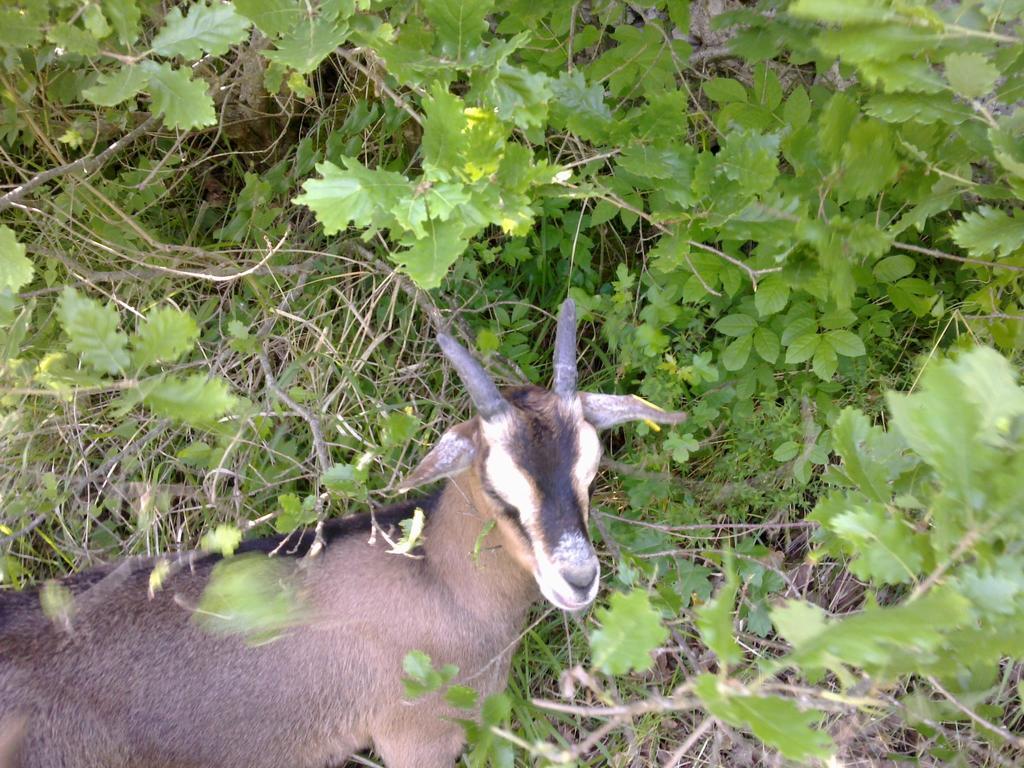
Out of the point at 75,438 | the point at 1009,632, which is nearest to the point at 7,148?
the point at 75,438

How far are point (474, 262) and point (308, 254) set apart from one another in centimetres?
99

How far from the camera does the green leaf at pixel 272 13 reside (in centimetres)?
209

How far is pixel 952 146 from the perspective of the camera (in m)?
2.51

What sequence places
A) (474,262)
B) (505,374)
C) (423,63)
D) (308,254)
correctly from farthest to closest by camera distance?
(308,254), (474,262), (505,374), (423,63)

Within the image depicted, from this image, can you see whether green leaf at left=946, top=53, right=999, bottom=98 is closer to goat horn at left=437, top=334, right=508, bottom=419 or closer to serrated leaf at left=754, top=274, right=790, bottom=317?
serrated leaf at left=754, top=274, right=790, bottom=317

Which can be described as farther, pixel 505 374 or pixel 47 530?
pixel 47 530

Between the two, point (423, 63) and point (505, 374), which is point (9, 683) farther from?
point (423, 63)

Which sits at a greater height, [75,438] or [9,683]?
[9,683]

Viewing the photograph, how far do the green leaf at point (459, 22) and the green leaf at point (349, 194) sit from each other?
416mm

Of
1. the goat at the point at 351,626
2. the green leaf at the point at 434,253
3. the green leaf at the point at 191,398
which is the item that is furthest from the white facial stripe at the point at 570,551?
the green leaf at the point at 191,398

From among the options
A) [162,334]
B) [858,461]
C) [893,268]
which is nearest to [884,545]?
[858,461]

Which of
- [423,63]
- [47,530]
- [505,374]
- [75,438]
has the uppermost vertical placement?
[423,63]

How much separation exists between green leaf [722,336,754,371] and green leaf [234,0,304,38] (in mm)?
2232

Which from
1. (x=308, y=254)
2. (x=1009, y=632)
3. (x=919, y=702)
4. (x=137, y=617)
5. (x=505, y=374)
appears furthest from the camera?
(x=308, y=254)
